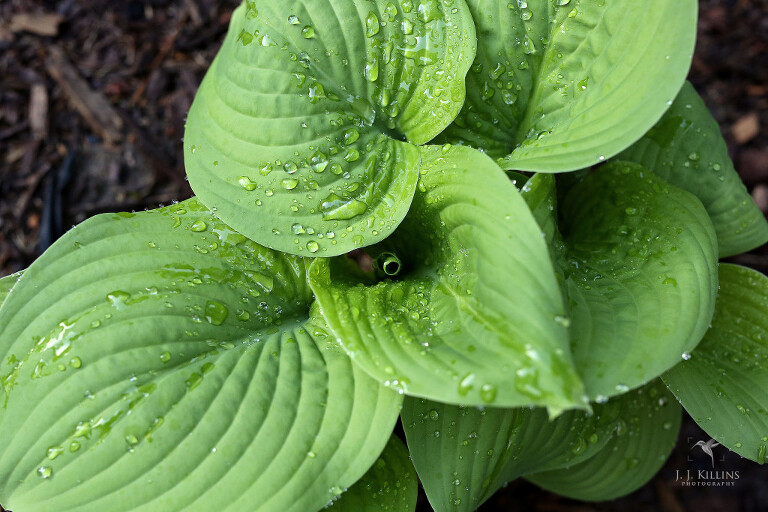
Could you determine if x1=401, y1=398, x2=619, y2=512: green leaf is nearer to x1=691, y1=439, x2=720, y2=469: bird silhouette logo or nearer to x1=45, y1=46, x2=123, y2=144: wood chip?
x1=691, y1=439, x2=720, y2=469: bird silhouette logo

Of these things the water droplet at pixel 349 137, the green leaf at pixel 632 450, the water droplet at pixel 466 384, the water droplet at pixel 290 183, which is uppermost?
the water droplet at pixel 349 137

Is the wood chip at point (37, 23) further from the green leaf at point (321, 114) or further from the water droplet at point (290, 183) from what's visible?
the water droplet at point (290, 183)

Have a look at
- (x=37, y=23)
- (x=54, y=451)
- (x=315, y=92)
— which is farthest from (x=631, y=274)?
(x=37, y=23)

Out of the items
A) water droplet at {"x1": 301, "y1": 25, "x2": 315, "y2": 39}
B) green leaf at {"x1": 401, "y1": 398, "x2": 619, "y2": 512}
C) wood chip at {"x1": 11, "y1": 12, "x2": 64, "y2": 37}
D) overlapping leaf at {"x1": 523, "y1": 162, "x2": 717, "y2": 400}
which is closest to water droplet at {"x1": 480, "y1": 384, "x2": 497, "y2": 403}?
overlapping leaf at {"x1": 523, "y1": 162, "x2": 717, "y2": 400}

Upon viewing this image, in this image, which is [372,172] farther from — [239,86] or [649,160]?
[649,160]

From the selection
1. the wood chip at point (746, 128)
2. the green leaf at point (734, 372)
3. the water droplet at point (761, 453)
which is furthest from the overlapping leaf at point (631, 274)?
the wood chip at point (746, 128)

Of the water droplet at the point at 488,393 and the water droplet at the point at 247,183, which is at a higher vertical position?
the water droplet at the point at 247,183
